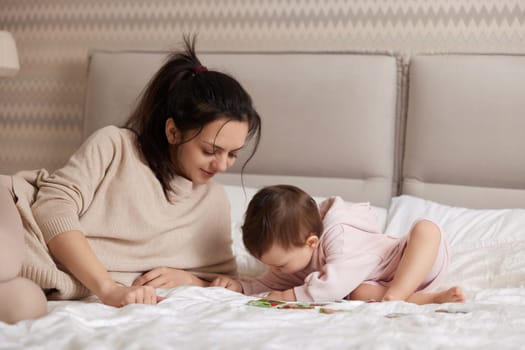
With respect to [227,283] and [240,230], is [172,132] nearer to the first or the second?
[227,283]

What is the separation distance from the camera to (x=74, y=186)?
1.50 m

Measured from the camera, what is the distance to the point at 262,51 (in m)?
2.54

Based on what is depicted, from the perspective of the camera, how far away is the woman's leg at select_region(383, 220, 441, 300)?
1490mm

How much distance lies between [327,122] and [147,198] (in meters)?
0.91

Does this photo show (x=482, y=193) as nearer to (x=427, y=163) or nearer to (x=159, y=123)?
(x=427, y=163)

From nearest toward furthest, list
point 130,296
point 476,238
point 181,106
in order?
point 130,296, point 181,106, point 476,238

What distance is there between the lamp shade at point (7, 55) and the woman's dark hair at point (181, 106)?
1157 millimetres

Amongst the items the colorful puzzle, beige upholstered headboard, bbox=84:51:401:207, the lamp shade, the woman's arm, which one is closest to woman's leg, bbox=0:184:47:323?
the woman's arm

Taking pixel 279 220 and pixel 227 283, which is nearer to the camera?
pixel 279 220

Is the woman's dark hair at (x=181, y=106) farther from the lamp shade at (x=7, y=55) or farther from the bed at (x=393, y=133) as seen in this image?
the lamp shade at (x=7, y=55)

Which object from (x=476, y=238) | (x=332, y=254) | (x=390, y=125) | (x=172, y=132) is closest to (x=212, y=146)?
(x=172, y=132)

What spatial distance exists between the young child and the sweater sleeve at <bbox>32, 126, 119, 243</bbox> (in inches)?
13.6

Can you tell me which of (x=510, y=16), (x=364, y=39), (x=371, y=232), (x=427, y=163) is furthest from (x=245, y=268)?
(x=510, y=16)

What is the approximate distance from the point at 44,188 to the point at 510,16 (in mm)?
1740
